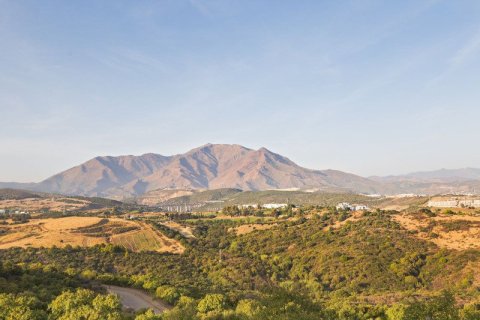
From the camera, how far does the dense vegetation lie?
35062 millimetres

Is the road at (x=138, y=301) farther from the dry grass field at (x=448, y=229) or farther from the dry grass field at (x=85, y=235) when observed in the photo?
the dry grass field at (x=448, y=229)

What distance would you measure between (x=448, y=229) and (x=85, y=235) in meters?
117

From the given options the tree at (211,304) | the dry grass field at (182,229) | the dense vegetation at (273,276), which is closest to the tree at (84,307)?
the dense vegetation at (273,276)

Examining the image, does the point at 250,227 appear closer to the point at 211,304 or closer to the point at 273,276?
the point at 273,276

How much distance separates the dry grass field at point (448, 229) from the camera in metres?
87.4

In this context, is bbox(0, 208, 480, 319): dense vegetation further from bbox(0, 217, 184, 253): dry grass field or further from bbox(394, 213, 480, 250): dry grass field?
bbox(0, 217, 184, 253): dry grass field

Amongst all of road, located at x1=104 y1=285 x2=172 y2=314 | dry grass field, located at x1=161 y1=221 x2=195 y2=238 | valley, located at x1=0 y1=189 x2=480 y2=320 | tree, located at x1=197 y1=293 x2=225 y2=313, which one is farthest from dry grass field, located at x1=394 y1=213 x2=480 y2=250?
dry grass field, located at x1=161 y1=221 x2=195 y2=238

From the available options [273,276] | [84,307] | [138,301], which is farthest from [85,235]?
[84,307]

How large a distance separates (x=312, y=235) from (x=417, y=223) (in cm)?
3241

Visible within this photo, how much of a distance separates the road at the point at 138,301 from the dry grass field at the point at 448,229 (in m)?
72.4

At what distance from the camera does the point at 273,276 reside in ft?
287

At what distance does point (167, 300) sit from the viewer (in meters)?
51.3

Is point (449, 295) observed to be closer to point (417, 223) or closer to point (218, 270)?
point (218, 270)

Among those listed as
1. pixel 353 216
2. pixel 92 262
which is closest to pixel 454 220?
pixel 353 216
